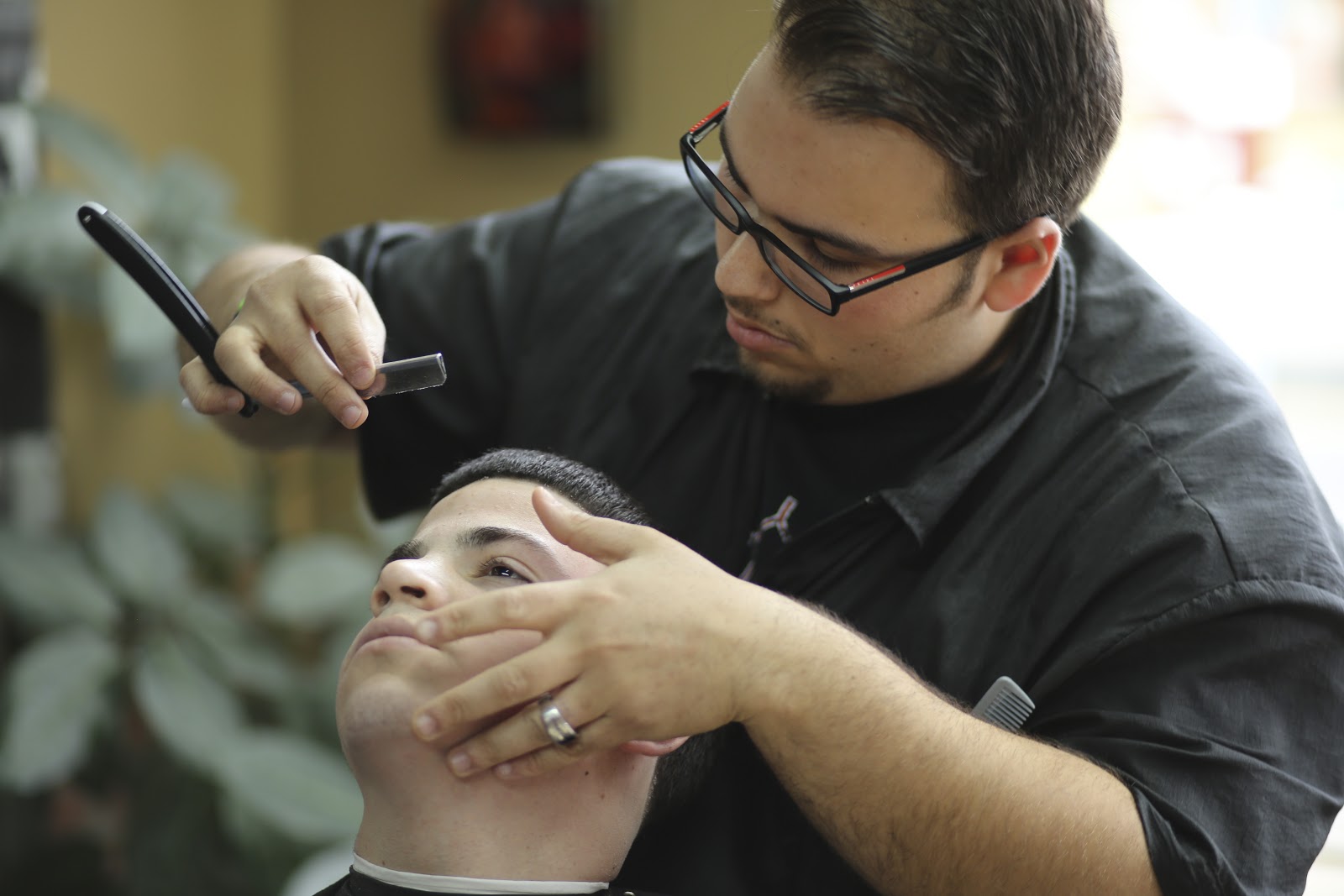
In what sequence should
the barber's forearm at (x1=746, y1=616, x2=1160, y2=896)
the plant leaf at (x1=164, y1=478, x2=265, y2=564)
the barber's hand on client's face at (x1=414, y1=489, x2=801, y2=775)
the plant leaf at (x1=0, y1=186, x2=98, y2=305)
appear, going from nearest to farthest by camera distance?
the barber's hand on client's face at (x1=414, y1=489, x2=801, y2=775) → the barber's forearm at (x1=746, y1=616, x2=1160, y2=896) → the plant leaf at (x1=0, y1=186, x2=98, y2=305) → the plant leaf at (x1=164, y1=478, x2=265, y2=564)

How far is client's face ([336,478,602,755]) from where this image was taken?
1210 millimetres

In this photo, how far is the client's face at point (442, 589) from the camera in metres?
1.21

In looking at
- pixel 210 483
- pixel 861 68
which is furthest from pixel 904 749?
pixel 210 483

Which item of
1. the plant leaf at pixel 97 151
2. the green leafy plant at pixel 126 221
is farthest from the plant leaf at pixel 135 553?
the plant leaf at pixel 97 151

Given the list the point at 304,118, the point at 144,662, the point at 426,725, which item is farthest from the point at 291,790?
the point at 304,118

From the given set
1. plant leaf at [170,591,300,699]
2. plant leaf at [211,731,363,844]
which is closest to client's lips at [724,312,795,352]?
plant leaf at [211,731,363,844]

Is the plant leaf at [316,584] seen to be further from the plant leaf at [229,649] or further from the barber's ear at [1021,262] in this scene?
the barber's ear at [1021,262]

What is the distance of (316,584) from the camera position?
2.70m

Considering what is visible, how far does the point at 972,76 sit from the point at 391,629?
2.54 ft

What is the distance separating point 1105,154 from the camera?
1.45m

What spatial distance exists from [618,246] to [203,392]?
0.62 meters

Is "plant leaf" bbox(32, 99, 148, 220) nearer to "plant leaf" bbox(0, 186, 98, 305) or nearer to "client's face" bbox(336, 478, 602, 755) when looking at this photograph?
"plant leaf" bbox(0, 186, 98, 305)

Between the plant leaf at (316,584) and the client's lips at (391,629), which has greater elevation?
the client's lips at (391,629)

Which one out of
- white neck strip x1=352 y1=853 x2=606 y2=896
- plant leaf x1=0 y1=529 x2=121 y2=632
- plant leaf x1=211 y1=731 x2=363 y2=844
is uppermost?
white neck strip x1=352 y1=853 x2=606 y2=896
